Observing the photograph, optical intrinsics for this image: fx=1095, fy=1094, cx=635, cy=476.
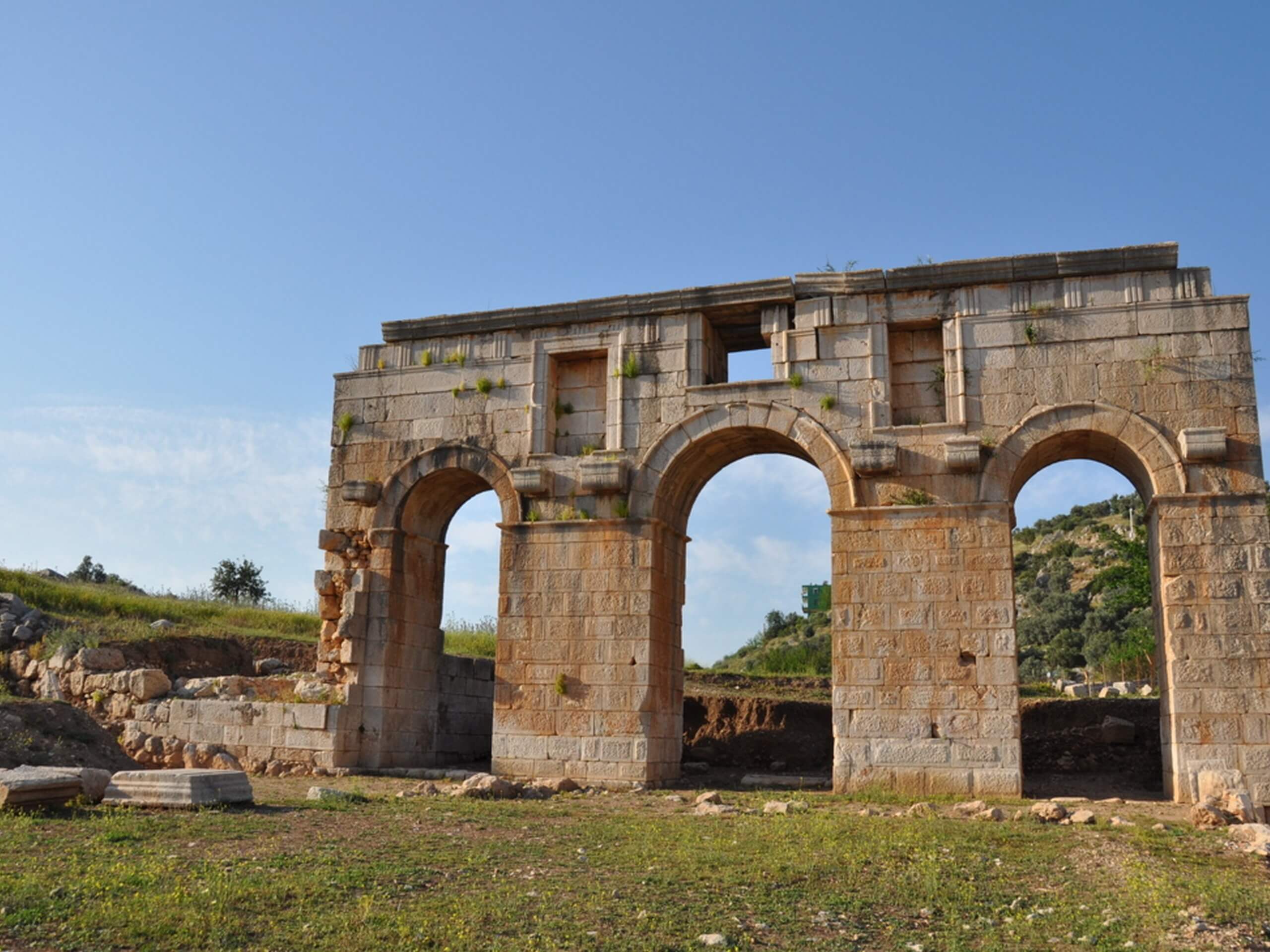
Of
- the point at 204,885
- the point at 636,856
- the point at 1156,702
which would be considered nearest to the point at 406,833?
the point at 636,856

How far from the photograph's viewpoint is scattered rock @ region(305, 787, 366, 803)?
11.1 metres

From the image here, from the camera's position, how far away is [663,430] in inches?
573

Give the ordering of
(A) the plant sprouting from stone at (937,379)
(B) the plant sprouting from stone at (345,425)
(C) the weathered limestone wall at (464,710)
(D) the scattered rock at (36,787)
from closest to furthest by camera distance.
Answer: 1. (D) the scattered rock at (36,787)
2. (A) the plant sprouting from stone at (937,379)
3. (B) the plant sprouting from stone at (345,425)
4. (C) the weathered limestone wall at (464,710)

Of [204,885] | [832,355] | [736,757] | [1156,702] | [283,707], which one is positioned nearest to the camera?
[204,885]

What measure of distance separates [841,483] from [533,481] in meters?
4.09

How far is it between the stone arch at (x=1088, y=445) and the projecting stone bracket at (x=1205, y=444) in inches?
7.9

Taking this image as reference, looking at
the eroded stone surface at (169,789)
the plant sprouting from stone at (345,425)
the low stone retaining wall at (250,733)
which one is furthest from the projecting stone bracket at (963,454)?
the eroded stone surface at (169,789)

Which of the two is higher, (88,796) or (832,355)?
(832,355)

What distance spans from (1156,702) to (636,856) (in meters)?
12.0

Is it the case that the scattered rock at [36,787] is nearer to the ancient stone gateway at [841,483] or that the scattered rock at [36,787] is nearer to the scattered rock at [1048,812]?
the ancient stone gateway at [841,483]

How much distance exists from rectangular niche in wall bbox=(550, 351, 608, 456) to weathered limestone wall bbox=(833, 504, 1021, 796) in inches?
153

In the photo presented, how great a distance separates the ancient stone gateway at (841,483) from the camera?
12609 mm

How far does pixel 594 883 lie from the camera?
279 inches

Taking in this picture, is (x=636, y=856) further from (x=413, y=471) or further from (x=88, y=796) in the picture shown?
(x=413, y=471)
